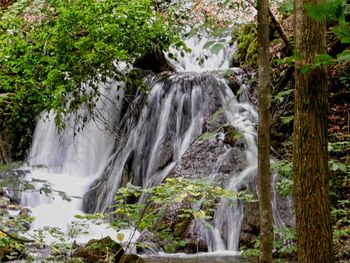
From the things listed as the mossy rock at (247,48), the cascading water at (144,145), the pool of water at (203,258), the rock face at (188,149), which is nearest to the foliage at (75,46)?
the rock face at (188,149)

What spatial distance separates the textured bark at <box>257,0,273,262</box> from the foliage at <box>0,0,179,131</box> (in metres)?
3.98

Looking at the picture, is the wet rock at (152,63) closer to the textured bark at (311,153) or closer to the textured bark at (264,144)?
the textured bark at (264,144)

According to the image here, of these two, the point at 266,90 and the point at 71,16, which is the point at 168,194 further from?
the point at 71,16

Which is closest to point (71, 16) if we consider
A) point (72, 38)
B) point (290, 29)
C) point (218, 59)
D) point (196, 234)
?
point (72, 38)

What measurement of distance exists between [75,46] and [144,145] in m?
4.17

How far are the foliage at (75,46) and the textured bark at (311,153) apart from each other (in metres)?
Result: 4.36

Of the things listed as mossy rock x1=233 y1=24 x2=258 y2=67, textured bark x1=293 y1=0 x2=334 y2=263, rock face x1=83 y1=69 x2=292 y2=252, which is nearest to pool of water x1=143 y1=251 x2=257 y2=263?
rock face x1=83 y1=69 x2=292 y2=252

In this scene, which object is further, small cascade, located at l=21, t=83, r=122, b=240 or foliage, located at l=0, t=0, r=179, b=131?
small cascade, located at l=21, t=83, r=122, b=240

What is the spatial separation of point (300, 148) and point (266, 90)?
0.49m

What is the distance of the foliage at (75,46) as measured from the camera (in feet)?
22.0

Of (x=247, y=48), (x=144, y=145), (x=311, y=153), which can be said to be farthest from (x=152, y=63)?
(x=311, y=153)

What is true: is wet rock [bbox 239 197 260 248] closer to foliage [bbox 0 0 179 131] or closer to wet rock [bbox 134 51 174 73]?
foliage [bbox 0 0 179 131]

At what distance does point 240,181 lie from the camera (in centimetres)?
813

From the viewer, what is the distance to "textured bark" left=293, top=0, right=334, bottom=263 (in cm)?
246
